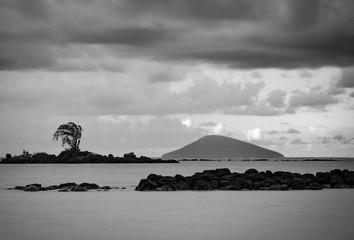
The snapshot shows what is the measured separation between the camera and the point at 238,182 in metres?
40.0

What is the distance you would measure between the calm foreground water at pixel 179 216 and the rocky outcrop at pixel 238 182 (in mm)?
3739

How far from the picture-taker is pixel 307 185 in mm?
40844

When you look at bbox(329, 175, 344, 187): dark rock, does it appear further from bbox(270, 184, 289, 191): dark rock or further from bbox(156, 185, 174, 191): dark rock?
bbox(156, 185, 174, 191): dark rock

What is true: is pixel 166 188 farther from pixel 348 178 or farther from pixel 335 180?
pixel 348 178

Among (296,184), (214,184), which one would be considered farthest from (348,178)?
(214,184)

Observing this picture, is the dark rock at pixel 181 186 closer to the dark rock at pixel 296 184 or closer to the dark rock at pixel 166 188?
the dark rock at pixel 166 188

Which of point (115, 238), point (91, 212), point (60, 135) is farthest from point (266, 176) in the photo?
point (60, 135)

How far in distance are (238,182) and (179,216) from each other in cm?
1612

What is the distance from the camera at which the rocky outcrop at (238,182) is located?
3962 cm

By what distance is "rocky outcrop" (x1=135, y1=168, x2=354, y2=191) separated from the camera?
39.6 meters

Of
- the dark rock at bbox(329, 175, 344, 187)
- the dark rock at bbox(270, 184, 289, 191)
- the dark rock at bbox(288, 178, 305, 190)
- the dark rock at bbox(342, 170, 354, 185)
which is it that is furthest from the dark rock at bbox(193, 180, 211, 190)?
the dark rock at bbox(342, 170, 354, 185)

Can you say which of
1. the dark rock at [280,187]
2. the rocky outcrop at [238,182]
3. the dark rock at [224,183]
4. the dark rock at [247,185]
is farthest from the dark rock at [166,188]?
the dark rock at [280,187]

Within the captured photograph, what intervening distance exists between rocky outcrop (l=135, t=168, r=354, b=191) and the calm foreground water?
3.74 meters

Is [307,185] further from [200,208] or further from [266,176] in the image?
[200,208]
